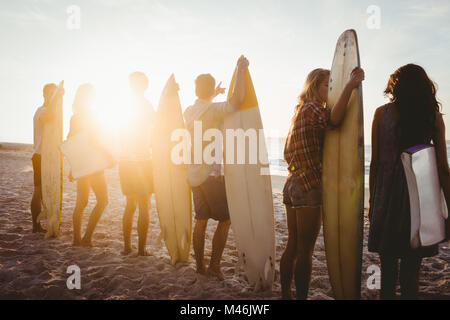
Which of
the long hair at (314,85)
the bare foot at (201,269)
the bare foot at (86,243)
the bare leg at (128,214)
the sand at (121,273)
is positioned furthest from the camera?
the bare foot at (86,243)

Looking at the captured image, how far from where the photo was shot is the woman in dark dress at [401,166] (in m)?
1.61

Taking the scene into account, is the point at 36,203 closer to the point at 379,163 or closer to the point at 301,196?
the point at 301,196

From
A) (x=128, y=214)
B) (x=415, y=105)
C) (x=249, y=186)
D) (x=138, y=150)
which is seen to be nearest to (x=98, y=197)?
(x=128, y=214)

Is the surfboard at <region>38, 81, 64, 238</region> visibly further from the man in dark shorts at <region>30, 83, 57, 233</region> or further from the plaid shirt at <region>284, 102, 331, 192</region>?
the plaid shirt at <region>284, 102, 331, 192</region>

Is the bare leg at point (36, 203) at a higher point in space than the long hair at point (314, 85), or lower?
lower

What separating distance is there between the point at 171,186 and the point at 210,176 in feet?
2.09

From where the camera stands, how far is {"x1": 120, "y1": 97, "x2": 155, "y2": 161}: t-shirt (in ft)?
9.17

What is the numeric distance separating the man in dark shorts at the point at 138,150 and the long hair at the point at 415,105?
7.00 feet

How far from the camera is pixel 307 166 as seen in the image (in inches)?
70.6

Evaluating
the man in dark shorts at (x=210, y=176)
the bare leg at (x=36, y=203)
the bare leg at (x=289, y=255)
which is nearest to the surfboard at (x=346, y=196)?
the bare leg at (x=289, y=255)

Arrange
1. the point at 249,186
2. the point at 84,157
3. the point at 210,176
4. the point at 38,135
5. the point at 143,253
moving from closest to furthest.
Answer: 1. the point at 210,176
2. the point at 249,186
3. the point at 143,253
4. the point at 84,157
5. the point at 38,135

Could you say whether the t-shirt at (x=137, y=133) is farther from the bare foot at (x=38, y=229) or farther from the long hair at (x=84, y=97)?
the bare foot at (x=38, y=229)
